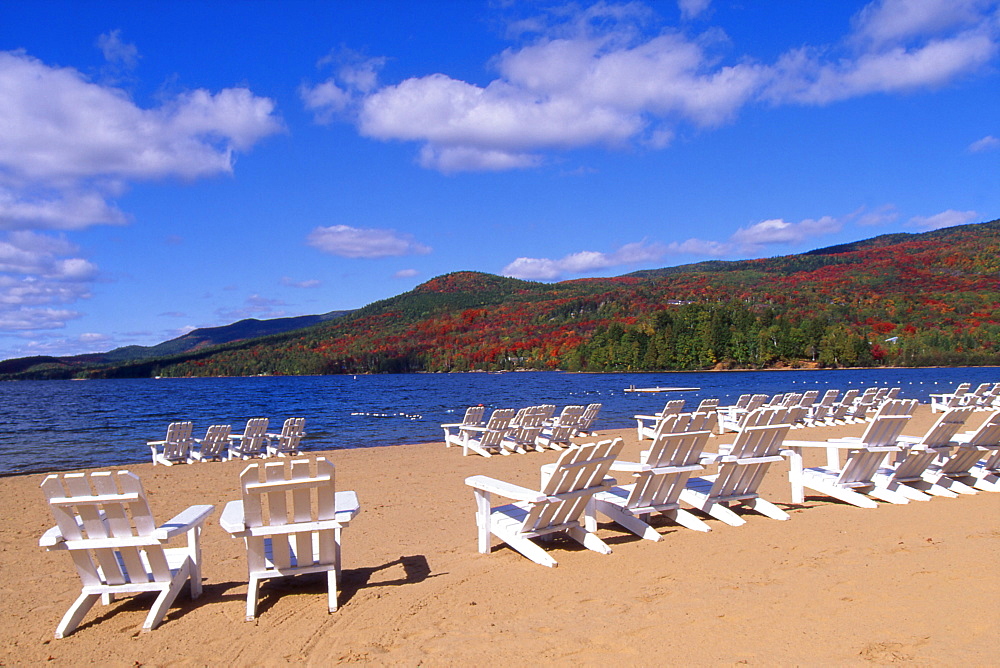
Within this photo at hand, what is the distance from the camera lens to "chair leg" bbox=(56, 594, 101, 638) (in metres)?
3.80

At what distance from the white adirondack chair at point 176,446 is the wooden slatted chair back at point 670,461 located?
11636mm

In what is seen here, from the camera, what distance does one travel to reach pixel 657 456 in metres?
5.40

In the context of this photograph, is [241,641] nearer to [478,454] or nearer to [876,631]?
[876,631]

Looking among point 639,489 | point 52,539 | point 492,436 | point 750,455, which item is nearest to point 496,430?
point 492,436

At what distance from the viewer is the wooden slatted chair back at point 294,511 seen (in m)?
3.82

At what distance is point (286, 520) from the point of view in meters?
3.97

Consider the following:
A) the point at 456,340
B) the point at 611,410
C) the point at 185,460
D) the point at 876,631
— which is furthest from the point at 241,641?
the point at 456,340

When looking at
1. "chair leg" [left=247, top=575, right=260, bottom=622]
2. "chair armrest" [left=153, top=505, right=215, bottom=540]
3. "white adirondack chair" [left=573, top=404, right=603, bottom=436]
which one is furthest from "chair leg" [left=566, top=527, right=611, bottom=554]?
"white adirondack chair" [left=573, top=404, right=603, bottom=436]

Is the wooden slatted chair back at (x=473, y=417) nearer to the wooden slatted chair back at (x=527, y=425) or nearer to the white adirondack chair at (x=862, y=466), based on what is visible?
the wooden slatted chair back at (x=527, y=425)

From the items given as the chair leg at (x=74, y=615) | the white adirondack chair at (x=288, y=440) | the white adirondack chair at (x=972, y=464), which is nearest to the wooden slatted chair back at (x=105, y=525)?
the chair leg at (x=74, y=615)

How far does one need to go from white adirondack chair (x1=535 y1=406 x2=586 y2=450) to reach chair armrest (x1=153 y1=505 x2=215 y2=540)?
35.6ft

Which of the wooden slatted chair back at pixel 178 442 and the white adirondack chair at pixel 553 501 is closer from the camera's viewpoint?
the white adirondack chair at pixel 553 501

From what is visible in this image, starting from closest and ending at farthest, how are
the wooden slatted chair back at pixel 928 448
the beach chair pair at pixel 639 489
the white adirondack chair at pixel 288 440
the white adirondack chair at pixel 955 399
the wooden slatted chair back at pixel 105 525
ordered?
the wooden slatted chair back at pixel 105 525, the beach chair pair at pixel 639 489, the wooden slatted chair back at pixel 928 448, the white adirondack chair at pixel 288 440, the white adirondack chair at pixel 955 399

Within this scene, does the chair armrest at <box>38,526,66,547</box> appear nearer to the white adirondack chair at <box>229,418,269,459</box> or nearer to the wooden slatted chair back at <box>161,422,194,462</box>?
the wooden slatted chair back at <box>161,422,194,462</box>
